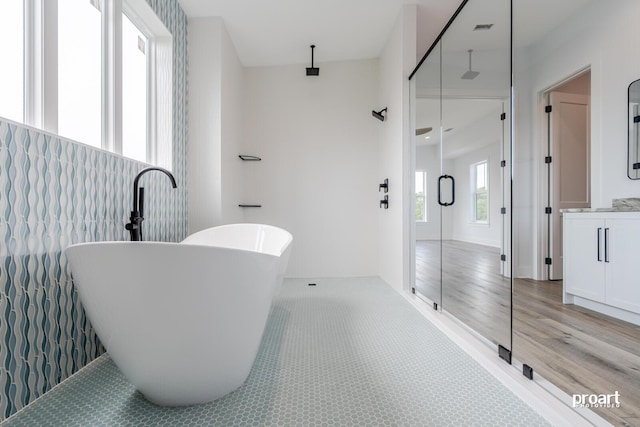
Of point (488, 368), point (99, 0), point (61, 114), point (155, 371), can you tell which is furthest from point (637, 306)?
point (99, 0)

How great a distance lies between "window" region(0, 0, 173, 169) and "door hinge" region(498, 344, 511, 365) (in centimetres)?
232

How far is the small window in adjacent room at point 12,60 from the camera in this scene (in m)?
1.09

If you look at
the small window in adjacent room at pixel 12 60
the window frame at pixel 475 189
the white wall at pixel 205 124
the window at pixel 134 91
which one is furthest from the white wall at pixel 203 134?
the window frame at pixel 475 189

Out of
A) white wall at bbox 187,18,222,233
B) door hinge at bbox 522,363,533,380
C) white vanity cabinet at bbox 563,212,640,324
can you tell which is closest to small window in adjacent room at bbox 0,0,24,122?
white wall at bbox 187,18,222,233

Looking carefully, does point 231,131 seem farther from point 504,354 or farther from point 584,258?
point 584,258

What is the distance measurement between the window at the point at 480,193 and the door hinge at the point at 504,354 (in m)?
1.77

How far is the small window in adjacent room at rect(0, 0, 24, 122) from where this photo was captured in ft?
3.58

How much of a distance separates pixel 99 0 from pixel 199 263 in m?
1.85

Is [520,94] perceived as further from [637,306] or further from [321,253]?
[321,253]

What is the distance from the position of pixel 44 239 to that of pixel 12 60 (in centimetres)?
74

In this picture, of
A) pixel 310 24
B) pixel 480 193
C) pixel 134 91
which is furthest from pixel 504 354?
pixel 310 24

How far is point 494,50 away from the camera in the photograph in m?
1.76

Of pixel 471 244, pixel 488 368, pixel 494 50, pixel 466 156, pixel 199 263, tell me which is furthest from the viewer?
pixel 466 156

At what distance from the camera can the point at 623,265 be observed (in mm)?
1945
